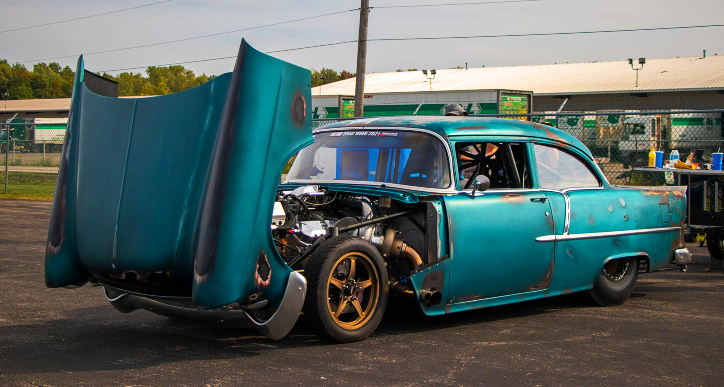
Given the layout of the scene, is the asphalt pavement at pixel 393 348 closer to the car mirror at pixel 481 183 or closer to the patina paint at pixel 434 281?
the patina paint at pixel 434 281

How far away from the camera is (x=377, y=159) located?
598 cm

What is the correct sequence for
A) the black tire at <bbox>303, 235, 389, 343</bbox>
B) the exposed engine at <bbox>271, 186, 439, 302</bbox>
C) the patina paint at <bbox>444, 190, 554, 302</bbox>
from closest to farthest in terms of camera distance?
the black tire at <bbox>303, 235, 389, 343</bbox>, the exposed engine at <bbox>271, 186, 439, 302</bbox>, the patina paint at <bbox>444, 190, 554, 302</bbox>

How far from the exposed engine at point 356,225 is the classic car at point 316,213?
0.01 meters

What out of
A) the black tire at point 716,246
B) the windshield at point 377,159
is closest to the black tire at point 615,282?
the windshield at point 377,159

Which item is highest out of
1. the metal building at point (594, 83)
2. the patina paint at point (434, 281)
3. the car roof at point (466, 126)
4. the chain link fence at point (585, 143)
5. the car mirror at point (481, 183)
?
the metal building at point (594, 83)

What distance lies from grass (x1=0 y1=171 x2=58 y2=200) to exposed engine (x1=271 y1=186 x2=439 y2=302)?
1462 cm

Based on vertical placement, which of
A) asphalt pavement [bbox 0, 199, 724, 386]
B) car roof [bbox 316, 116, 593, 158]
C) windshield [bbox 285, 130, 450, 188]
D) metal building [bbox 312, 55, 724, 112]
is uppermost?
metal building [bbox 312, 55, 724, 112]

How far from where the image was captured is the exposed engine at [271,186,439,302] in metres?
5.29

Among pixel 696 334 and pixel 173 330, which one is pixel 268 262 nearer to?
pixel 173 330

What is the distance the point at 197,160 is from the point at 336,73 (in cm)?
13385

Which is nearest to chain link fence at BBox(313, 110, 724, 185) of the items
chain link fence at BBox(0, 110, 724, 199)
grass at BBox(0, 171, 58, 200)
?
chain link fence at BBox(0, 110, 724, 199)

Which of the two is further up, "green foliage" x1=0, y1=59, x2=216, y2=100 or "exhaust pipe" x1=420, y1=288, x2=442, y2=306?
"green foliage" x1=0, y1=59, x2=216, y2=100

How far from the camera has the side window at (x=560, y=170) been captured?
632cm

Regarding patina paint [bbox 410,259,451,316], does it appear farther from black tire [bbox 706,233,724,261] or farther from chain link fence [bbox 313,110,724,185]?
chain link fence [bbox 313,110,724,185]
